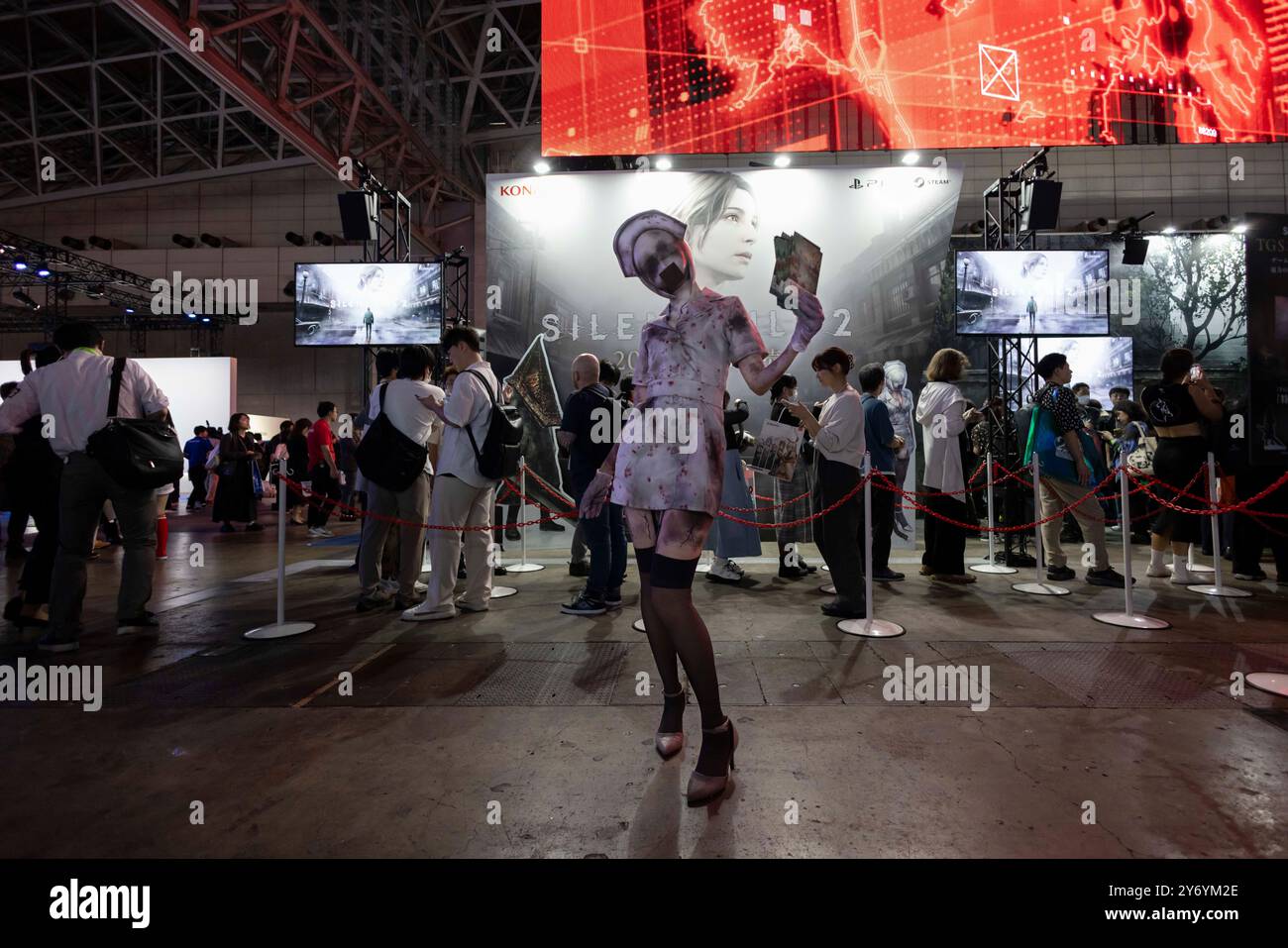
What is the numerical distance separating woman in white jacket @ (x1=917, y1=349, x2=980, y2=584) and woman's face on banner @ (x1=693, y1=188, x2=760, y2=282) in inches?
109

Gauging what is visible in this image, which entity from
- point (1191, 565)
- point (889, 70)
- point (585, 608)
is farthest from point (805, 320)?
point (889, 70)

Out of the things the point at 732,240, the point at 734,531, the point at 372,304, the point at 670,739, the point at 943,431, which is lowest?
the point at 670,739

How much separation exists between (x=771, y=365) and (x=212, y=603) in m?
4.56

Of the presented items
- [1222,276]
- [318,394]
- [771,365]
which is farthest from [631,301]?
[318,394]

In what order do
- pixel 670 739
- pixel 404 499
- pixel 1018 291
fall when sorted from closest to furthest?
pixel 670 739
pixel 404 499
pixel 1018 291

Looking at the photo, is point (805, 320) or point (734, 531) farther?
point (734, 531)

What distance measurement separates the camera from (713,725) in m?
1.88

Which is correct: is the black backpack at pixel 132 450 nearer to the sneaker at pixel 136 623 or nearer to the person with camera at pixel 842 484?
the sneaker at pixel 136 623

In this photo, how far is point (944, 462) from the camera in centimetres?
527

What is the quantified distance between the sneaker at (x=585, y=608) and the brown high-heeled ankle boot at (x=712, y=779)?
2277 mm

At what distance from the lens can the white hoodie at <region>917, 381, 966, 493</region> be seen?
5.08 meters

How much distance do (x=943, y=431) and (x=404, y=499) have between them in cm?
425

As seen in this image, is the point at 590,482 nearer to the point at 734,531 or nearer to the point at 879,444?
the point at 734,531

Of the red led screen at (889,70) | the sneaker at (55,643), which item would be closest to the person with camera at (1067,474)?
the red led screen at (889,70)
